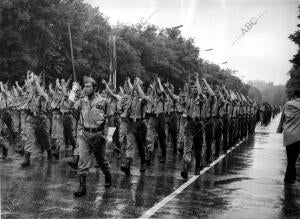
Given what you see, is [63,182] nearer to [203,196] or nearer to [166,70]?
[203,196]

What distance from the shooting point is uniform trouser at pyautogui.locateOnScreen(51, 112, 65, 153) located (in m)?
14.3

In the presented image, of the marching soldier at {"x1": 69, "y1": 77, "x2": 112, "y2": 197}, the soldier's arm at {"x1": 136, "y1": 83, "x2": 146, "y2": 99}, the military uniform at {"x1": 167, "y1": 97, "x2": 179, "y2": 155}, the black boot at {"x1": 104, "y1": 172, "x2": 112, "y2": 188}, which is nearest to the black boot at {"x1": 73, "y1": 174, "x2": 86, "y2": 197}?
the marching soldier at {"x1": 69, "y1": 77, "x2": 112, "y2": 197}

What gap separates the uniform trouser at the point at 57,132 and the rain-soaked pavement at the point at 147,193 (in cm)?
114

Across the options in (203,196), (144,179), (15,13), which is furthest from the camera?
(15,13)

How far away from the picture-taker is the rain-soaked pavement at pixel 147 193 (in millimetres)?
7551

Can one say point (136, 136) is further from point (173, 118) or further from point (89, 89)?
point (173, 118)

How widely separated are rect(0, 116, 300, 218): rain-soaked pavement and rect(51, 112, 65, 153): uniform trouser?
3.76 feet

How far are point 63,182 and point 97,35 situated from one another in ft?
103

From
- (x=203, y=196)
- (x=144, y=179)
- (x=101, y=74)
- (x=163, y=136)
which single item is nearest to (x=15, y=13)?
(x=101, y=74)

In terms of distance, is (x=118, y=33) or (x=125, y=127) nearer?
(x=125, y=127)

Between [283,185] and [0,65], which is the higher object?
[0,65]

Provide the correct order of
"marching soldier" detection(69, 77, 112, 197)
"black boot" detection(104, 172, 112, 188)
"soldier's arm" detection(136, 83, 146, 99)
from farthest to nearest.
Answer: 1. "soldier's arm" detection(136, 83, 146, 99)
2. "black boot" detection(104, 172, 112, 188)
3. "marching soldier" detection(69, 77, 112, 197)

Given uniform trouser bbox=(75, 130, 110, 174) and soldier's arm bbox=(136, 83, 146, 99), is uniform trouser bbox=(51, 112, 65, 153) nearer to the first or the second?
soldier's arm bbox=(136, 83, 146, 99)

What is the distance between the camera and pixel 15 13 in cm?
2809
